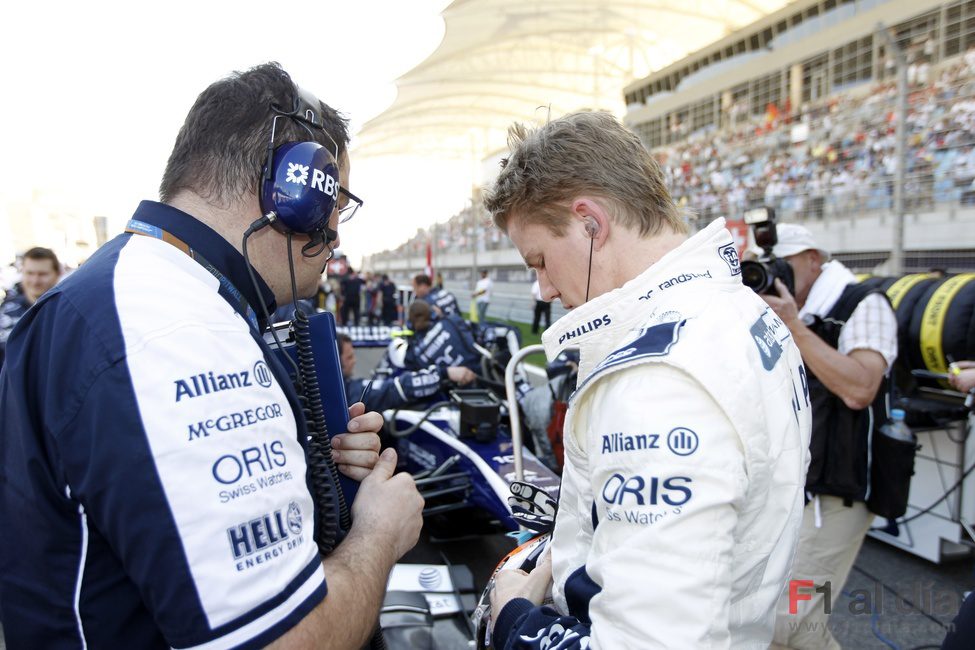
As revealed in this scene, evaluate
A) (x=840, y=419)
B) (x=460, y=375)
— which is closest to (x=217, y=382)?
(x=840, y=419)

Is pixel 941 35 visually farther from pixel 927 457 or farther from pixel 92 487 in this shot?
pixel 92 487

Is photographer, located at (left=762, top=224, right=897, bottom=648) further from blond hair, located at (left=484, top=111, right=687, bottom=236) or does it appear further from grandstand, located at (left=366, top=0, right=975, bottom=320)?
blond hair, located at (left=484, top=111, right=687, bottom=236)

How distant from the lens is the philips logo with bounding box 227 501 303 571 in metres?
0.81

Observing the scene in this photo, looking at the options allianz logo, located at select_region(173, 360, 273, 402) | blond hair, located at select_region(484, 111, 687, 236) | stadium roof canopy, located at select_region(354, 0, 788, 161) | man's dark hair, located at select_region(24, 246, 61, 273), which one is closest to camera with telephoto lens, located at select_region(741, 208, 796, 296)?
blond hair, located at select_region(484, 111, 687, 236)

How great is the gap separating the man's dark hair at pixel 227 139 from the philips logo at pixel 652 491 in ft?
2.76

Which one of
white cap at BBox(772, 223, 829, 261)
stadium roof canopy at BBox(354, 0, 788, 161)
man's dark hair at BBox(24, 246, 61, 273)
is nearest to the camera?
white cap at BBox(772, 223, 829, 261)

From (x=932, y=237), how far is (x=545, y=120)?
17.8 ft

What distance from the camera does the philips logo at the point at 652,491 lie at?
0.89 m

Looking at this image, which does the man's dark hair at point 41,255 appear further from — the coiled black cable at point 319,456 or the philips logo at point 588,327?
the philips logo at point 588,327

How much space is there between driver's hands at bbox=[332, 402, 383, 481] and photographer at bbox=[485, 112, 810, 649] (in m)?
0.41

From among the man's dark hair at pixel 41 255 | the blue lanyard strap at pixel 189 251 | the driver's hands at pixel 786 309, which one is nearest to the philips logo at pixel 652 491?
the blue lanyard strap at pixel 189 251

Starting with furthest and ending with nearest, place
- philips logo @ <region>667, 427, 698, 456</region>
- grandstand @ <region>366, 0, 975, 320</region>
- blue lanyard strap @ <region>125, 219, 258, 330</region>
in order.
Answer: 1. grandstand @ <region>366, 0, 975, 320</region>
2. blue lanyard strap @ <region>125, 219, 258, 330</region>
3. philips logo @ <region>667, 427, 698, 456</region>

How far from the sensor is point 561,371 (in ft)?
13.4

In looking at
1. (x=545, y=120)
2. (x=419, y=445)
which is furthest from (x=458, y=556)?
(x=545, y=120)
